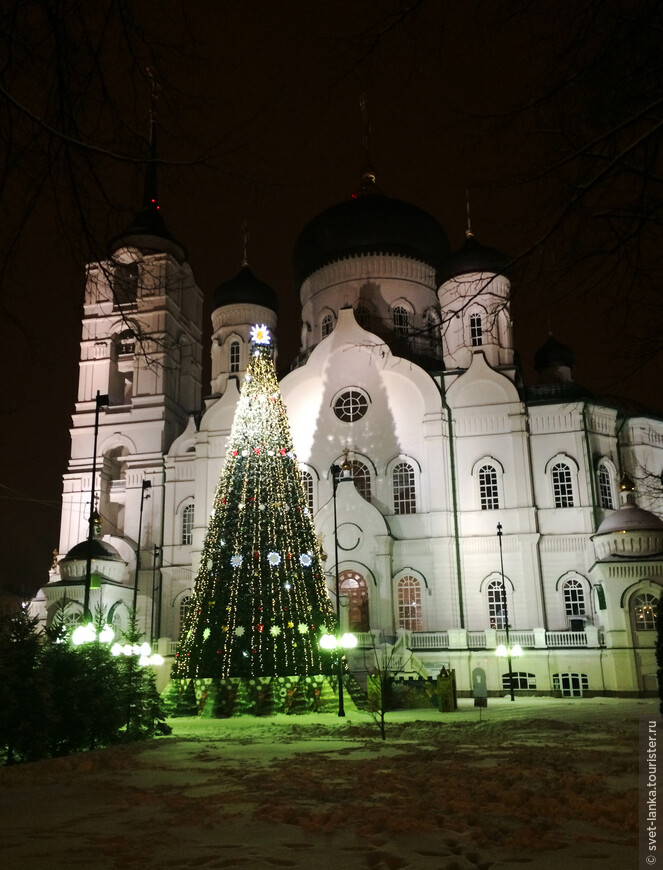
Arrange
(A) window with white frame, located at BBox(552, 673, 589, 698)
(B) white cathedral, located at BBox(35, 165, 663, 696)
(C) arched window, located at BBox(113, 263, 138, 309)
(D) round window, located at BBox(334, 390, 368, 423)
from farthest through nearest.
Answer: (D) round window, located at BBox(334, 390, 368, 423) → (B) white cathedral, located at BBox(35, 165, 663, 696) → (A) window with white frame, located at BBox(552, 673, 589, 698) → (C) arched window, located at BBox(113, 263, 138, 309)

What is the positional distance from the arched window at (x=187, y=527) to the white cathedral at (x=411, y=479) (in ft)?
0.35

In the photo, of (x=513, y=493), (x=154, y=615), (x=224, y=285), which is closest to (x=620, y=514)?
Result: (x=513, y=493)

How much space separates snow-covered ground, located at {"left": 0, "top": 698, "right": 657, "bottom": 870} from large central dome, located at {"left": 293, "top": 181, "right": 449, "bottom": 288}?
36779mm

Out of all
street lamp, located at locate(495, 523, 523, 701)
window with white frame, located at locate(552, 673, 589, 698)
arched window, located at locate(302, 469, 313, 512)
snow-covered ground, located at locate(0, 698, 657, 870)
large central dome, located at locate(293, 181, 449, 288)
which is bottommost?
snow-covered ground, located at locate(0, 698, 657, 870)

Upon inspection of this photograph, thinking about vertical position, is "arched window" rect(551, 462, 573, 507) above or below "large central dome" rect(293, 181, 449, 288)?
below

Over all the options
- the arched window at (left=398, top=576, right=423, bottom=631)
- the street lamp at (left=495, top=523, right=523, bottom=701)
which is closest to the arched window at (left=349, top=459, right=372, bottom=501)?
the arched window at (left=398, top=576, right=423, bottom=631)

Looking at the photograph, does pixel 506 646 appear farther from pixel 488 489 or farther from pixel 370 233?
pixel 370 233

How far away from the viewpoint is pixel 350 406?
135 ft

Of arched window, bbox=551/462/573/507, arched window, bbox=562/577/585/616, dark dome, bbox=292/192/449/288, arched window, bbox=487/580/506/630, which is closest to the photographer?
arched window, bbox=562/577/585/616

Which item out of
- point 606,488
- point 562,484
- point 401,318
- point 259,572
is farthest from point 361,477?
point 259,572

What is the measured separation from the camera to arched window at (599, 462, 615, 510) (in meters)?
38.5

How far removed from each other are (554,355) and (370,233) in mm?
12691

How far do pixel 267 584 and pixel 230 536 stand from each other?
2.00m

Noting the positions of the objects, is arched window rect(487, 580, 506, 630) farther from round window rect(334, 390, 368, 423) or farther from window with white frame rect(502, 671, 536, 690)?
round window rect(334, 390, 368, 423)
